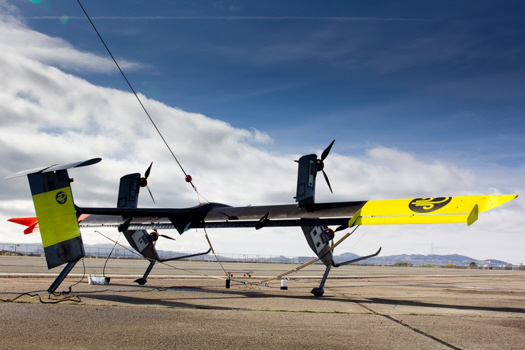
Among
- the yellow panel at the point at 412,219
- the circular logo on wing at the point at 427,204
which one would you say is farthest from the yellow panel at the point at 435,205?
the yellow panel at the point at 412,219

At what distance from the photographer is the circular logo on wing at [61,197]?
503 inches

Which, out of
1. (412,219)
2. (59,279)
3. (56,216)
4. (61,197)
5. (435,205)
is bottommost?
(59,279)

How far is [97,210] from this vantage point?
13.4 m

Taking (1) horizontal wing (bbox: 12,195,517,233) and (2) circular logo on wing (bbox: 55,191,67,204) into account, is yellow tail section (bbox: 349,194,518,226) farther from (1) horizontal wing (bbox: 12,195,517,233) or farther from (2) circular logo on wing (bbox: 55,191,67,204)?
(2) circular logo on wing (bbox: 55,191,67,204)

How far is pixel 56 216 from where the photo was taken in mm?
12633

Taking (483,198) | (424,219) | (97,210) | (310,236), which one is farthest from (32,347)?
(310,236)

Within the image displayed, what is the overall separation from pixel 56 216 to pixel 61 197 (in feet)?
2.01

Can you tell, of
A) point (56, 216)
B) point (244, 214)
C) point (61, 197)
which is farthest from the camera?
point (244, 214)

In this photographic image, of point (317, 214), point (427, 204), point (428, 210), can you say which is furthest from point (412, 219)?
point (317, 214)

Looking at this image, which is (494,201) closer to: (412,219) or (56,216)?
(412,219)

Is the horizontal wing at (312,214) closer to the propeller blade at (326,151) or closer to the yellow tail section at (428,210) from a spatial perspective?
the yellow tail section at (428,210)

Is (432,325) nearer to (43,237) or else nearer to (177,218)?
(177,218)

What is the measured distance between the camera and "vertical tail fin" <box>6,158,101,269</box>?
40.9 feet

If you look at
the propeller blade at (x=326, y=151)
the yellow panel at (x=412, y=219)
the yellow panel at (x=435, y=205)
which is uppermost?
the propeller blade at (x=326, y=151)
